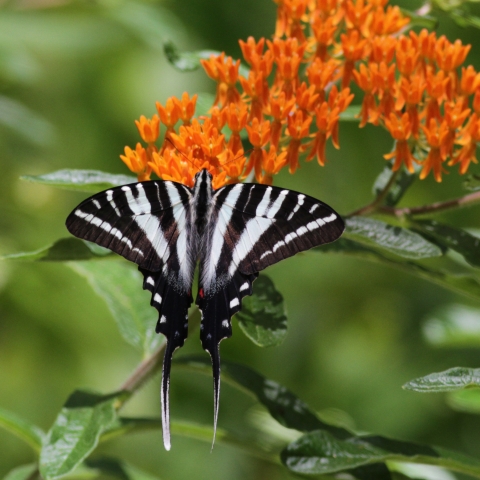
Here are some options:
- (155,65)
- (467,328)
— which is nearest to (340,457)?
(467,328)

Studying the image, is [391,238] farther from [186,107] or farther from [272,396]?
[186,107]

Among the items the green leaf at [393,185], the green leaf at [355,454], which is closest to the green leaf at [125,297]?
the green leaf at [355,454]

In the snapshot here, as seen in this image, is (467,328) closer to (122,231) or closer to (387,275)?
(122,231)

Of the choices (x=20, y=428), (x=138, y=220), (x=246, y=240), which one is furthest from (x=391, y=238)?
(x=20, y=428)

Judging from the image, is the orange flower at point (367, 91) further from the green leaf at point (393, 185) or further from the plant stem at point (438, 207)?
the plant stem at point (438, 207)

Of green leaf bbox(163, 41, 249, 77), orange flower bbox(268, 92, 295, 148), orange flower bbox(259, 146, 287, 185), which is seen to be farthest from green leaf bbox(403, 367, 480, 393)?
green leaf bbox(163, 41, 249, 77)
